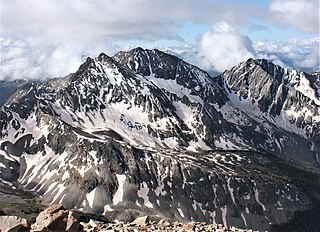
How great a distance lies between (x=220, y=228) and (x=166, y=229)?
8.71 meters

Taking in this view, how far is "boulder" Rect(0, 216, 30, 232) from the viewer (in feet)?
119

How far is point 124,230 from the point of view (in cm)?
4975

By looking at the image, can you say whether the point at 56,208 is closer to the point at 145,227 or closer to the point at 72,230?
the point at 72,230

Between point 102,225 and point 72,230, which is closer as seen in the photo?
point 72,230

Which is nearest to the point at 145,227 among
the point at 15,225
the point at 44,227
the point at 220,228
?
the point at 220,228

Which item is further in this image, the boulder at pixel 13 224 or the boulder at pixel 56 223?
the boulder at pixel 56 223

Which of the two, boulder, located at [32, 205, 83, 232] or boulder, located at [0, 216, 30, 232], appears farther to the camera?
boulder, located at [32, 205, 83, 232]

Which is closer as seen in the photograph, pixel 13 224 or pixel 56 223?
pixel 13 224

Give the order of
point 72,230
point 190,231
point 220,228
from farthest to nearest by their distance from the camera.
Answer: point 220,228 → point 190,231 → point 72,230

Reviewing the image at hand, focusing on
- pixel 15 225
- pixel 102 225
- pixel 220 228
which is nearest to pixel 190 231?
pixel 220 228

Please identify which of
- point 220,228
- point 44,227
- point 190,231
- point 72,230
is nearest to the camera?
point 44,227

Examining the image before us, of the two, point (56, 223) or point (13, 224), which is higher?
point (56, 223)

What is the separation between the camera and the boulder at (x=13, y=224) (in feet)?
119

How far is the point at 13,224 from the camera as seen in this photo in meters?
36.6
